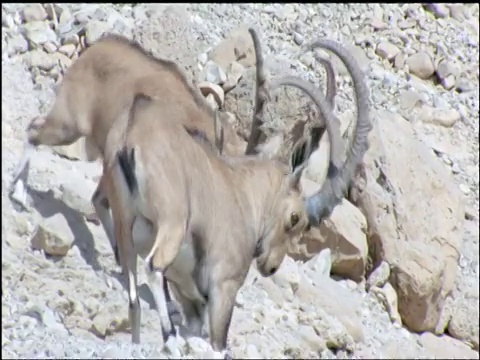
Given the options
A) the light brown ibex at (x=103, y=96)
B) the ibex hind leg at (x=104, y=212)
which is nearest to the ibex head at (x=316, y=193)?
the light brown ibex at (x=103, y=96)

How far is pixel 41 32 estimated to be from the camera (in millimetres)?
11062

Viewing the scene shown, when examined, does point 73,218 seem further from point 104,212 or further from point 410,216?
point 410,216

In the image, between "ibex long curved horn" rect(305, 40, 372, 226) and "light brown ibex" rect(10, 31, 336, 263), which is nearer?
"light brown ibex" rect(10, 31, 336, 263)

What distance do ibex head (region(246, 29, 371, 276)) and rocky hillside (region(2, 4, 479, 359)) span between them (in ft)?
2.42

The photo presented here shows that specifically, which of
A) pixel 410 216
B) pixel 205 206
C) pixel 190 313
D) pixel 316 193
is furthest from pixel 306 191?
pixel 410 216

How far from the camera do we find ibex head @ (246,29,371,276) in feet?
28.3

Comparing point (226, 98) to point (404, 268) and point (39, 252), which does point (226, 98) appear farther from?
point (39, 252)

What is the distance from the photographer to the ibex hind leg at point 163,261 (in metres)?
7.22

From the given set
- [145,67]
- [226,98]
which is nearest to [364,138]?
[145,67]

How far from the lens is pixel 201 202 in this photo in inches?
306

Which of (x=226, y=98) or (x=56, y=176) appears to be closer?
(x=56, y=176)

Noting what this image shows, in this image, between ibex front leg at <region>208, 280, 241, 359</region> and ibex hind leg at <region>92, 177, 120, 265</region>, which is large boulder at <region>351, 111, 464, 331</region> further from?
ibex front leg at <region>208, 280, 241, 359</region>

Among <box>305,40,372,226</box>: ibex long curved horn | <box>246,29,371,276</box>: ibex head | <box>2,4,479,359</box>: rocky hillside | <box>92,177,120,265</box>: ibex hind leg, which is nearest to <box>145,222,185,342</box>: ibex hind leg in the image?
<box>2,4,479,359</box>: rocky hillside

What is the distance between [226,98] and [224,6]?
2076 mm
